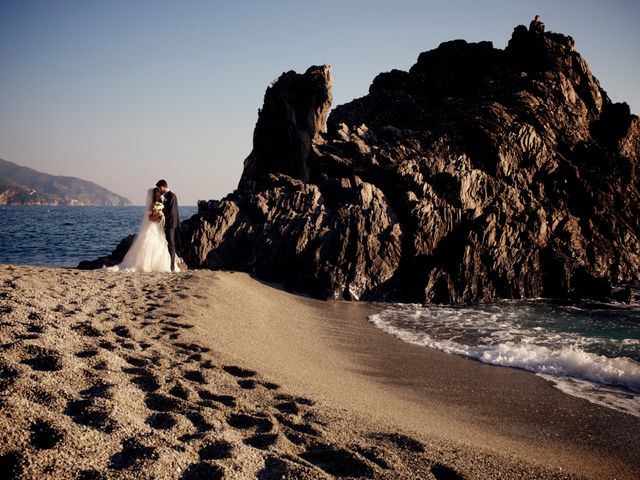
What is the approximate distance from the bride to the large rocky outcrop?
3493mm

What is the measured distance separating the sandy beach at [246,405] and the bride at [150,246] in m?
3.57

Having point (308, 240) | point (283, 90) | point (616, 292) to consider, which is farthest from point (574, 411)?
point (283, 90)

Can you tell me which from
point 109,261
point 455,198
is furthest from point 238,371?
point 455,198

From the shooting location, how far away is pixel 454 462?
13.6 ft

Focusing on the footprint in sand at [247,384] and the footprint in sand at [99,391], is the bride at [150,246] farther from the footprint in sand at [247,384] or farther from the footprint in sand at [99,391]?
the footprint in sand at [99,391]

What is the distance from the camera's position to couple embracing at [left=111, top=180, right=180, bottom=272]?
13.0 metres

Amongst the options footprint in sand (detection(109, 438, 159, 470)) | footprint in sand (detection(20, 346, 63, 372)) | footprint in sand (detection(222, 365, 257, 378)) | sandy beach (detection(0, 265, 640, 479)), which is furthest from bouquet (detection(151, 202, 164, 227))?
footprint in sand (detection(109, 438, 159, 470))

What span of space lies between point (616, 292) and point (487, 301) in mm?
5224

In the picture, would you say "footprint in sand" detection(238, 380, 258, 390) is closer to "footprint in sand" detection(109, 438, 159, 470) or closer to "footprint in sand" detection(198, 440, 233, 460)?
"footprint in sand" detection(198, 440, 233, 460)

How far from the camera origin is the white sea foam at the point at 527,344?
24.2 ft

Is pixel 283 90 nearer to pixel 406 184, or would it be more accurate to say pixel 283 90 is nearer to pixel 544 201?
pixel 406 184

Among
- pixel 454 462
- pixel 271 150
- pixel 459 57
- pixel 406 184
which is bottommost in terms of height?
pixel 454 462

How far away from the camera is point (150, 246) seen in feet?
43.2

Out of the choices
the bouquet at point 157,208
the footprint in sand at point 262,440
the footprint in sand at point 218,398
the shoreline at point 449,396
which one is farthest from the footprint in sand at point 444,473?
the bouquet at point 157,208
